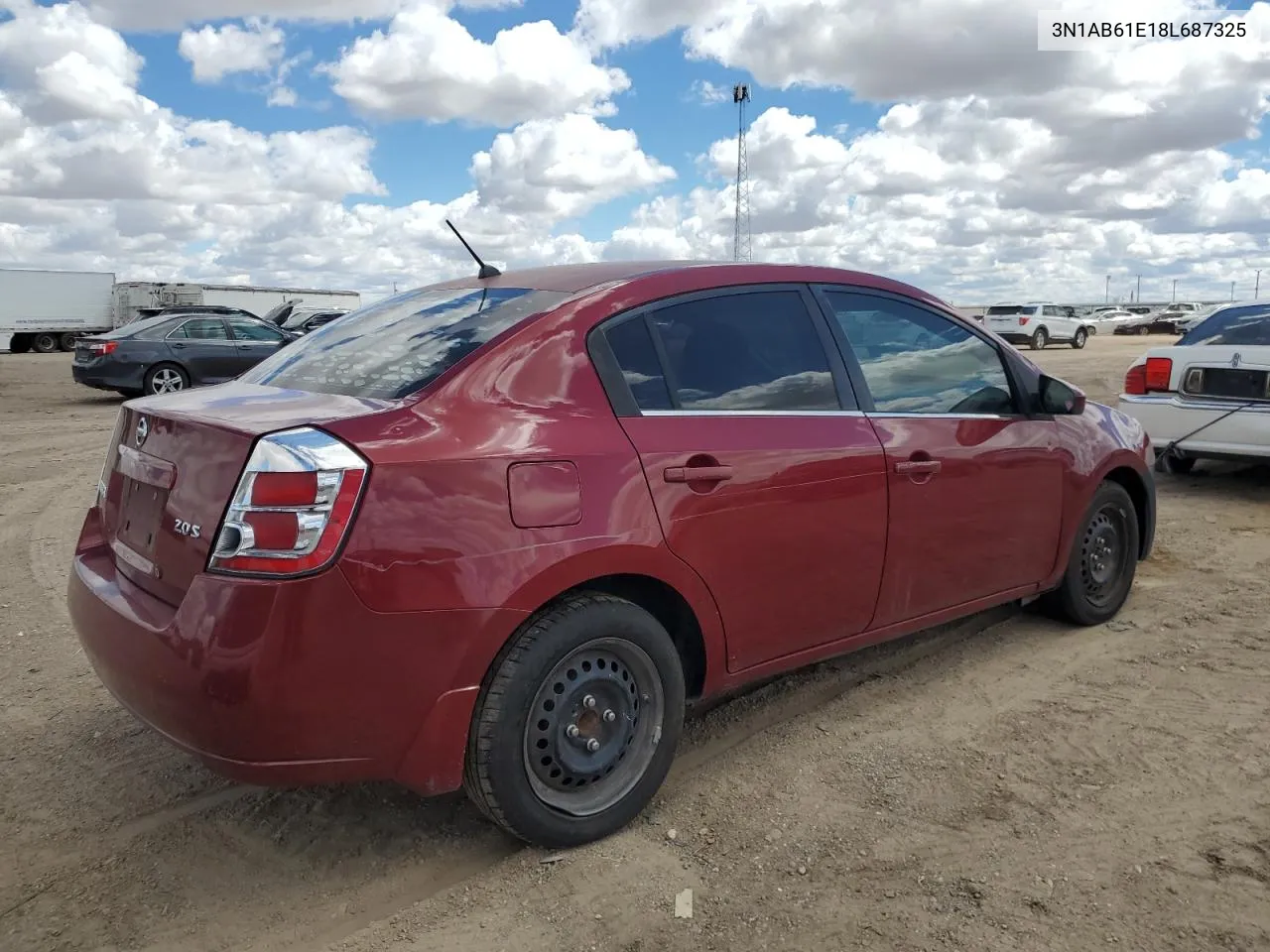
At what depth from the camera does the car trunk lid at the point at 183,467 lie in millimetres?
2590

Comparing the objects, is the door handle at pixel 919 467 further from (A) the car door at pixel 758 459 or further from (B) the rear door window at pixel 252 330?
(B) the rear door window at pixel 252 330

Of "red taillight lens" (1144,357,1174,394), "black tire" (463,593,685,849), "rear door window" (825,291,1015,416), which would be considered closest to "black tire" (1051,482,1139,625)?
"rear door window" (825,291,1015,416)

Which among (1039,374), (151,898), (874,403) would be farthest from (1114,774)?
(151,898)

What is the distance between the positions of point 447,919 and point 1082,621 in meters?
3.35

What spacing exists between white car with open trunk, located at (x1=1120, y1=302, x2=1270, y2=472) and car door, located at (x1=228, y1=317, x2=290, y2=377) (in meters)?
12.5

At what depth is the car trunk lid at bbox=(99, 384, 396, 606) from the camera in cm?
259

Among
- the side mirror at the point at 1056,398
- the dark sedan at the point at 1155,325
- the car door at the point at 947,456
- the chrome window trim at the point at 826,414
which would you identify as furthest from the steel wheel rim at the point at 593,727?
the dark sedan at the point at 1155,325

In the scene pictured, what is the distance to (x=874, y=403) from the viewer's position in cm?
367

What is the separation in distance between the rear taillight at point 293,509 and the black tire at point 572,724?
583 millimetres

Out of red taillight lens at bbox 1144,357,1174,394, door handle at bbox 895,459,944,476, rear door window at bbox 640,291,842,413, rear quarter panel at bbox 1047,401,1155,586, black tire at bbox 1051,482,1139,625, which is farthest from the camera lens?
red taillight lens at bbox 1144,357,1174,394

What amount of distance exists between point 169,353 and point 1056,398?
14.4m

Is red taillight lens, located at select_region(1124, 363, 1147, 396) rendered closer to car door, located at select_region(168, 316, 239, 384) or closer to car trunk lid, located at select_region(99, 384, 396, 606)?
car trunk lid, located at select_region(99, 384, 396, 606)

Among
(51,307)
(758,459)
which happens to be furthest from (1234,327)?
(51,307)

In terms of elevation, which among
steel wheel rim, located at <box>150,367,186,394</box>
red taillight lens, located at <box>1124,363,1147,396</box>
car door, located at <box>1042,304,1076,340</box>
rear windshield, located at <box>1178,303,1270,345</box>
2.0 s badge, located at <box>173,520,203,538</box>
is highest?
car door, located at <box>1042,304,1076,340</box>
